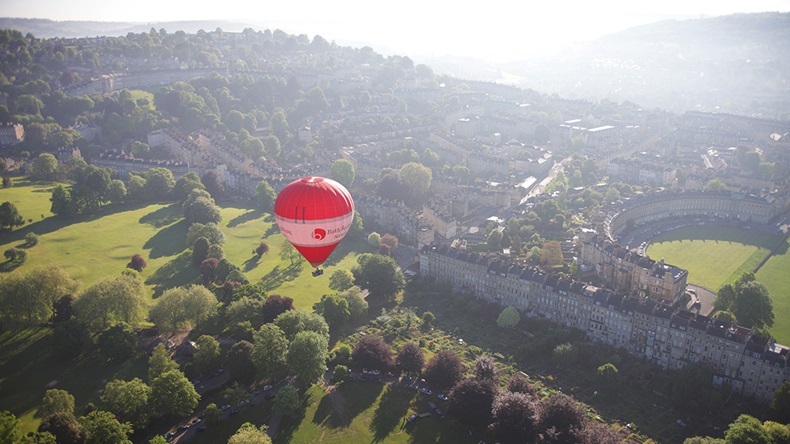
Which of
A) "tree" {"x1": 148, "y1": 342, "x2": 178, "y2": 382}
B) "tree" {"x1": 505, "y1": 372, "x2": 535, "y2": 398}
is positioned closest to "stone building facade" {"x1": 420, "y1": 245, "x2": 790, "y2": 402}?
"tree" {"x1": 505, "y1": 372, "x2": 535, "y2": 398}

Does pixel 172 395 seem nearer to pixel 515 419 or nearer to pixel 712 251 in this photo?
pixel 515 419

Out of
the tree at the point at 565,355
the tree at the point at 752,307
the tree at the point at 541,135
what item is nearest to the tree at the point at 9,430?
the tree at the point at 565,355

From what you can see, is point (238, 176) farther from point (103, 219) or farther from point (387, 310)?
point (387, 310)

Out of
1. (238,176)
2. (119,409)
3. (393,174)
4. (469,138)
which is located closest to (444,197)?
(393,174)

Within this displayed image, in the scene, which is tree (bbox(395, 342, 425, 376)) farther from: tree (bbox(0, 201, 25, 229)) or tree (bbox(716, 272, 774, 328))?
tree (bbox(0, 201, 25, 229))

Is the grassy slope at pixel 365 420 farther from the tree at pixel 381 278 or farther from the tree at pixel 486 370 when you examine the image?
the tree at pixel 381 278
